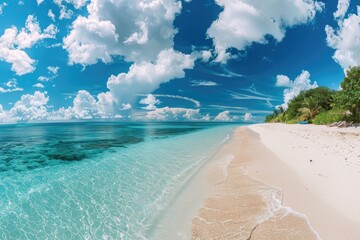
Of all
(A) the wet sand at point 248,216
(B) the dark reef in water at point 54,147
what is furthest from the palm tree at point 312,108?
(A) the wet sand at point 248,216

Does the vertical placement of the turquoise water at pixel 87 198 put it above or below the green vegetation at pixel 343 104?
below

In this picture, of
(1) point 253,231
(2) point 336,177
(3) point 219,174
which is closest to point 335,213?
(1) point 253,231

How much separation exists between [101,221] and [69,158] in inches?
545

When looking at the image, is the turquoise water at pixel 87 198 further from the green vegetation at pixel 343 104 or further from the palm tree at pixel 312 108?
the palm tree at pixel 312 108

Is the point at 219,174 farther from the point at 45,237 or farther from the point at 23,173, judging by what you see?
the point at 23,173

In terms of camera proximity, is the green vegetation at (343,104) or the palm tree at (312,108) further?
the palm tree at (312,108)

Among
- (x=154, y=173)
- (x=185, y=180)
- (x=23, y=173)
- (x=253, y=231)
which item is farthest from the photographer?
(x=23, y=173)

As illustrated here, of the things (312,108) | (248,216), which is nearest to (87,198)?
(248,216)

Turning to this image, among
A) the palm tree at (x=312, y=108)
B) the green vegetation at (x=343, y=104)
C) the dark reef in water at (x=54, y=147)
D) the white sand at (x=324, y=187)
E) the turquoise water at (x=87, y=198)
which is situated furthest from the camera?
the palm tree at (x=312, y=108)

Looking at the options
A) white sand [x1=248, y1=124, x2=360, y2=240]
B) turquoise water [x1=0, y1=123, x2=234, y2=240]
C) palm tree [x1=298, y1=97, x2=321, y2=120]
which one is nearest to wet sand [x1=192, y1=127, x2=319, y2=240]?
white sand [x1=248, y1=124, x2=360, y2=240]

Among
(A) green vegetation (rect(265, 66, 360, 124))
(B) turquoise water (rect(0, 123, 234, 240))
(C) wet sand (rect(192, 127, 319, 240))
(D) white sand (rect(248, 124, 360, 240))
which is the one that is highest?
(A) green vegetation (rect(265, 66, 360, 124))

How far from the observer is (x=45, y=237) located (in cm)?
609

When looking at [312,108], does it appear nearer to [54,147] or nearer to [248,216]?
[54,147]

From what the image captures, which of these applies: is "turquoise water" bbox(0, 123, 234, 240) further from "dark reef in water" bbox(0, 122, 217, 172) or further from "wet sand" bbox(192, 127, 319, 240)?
"wet sand" bbox(192, 127, 319, 240)
